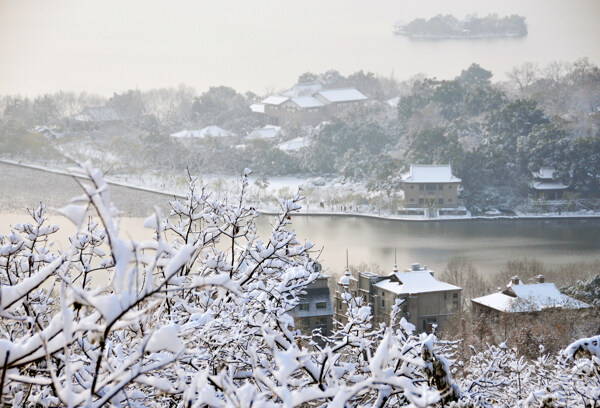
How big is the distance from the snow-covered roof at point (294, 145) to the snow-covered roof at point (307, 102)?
1.93m

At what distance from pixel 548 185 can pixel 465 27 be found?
1472cm

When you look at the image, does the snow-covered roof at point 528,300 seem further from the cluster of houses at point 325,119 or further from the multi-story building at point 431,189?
the multi-story building at point 431,189

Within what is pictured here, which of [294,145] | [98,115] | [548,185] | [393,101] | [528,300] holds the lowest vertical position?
[528,300]

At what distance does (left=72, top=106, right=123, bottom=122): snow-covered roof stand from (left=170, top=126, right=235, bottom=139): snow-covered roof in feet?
5.08

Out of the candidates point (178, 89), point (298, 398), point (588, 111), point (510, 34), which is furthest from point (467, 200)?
point (510, 34)

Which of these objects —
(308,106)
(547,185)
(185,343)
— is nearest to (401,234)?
(547,185)

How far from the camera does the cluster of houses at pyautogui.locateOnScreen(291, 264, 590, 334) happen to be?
5832mm

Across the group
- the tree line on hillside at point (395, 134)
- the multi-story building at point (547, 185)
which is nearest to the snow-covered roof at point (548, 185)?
the multi-story building at point (547, 185)

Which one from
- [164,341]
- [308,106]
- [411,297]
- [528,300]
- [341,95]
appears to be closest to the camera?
[164,341]

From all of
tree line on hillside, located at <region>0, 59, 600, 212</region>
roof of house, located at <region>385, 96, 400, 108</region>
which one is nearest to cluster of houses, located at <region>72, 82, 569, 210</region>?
tree line on hillside, located at <region>0, 59, 600, 212</region>

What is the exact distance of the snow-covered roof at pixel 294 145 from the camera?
1420cm

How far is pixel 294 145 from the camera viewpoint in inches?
568

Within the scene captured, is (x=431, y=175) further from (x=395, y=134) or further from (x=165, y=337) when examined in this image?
(x=165, y=337)

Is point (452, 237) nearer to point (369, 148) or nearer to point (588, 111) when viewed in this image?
point (369, 148)
